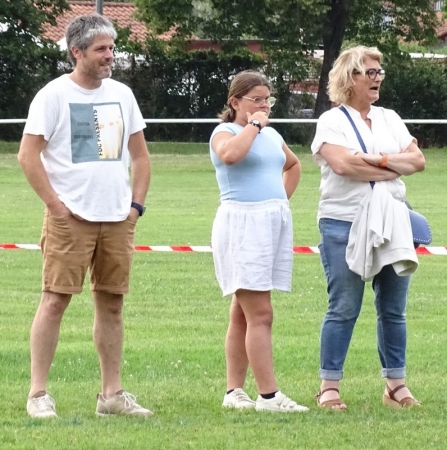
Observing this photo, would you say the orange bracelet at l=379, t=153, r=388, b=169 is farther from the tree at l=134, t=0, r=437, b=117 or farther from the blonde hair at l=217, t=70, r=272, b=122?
the tree at l=134, t=0, r=437, b=117

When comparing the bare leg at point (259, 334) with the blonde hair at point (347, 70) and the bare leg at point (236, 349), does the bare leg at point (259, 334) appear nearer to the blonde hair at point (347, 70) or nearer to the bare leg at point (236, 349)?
the bare leg at point (236, 349)

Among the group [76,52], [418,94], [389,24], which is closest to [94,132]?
[76,52]

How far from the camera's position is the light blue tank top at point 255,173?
20.8 feet

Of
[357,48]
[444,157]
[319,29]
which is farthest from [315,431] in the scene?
[319,29]

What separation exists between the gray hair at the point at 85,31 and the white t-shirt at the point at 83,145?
189 mm

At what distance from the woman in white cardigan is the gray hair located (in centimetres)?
Result: 124

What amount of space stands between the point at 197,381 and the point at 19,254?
23.8 ft

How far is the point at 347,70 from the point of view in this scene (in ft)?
21.2

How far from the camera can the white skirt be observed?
20.6ft

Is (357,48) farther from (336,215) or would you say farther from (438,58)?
(438,58)

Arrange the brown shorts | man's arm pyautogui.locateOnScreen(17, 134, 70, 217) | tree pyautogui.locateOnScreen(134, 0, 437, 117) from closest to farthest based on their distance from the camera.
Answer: man's arm pyautogui.locateOnScreen(17, 134, 70, 217) < the brown shorts < tree pyautogui.locateOnScreen(134, 0, 437, 117)

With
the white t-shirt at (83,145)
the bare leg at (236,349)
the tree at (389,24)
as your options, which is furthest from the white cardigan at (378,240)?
the tree at (389,24)

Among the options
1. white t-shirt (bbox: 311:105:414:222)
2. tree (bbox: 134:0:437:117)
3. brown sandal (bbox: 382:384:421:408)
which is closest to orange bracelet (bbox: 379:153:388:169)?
white t-shirt (bbox: 311:105:414:222)

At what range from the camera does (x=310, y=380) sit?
24.2ft
